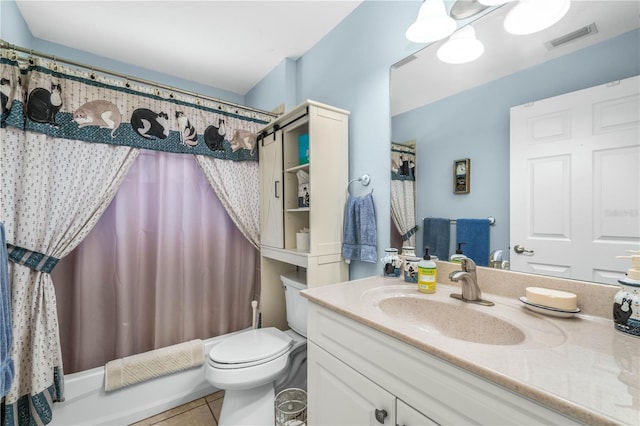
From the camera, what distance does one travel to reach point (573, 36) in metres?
0.87

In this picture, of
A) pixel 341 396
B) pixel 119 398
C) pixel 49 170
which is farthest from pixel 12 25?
pixel 341 396

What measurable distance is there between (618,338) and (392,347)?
56cm

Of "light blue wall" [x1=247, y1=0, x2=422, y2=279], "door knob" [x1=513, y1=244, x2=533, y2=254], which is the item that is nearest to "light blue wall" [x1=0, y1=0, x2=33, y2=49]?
"light blue wall" [x1=247, y1=0, x2=422, y2=279]

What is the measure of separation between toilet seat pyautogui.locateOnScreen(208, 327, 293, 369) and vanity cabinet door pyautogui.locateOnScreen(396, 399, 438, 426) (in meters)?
0.87

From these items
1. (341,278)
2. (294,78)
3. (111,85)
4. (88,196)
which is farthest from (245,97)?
(341,278)

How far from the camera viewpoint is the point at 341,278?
64.7 inches

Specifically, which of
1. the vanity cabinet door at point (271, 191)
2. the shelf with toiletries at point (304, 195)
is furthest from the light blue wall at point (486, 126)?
the vanity cabinet door at point (271, 191)

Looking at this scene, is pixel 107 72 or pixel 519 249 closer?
pixel 519 249

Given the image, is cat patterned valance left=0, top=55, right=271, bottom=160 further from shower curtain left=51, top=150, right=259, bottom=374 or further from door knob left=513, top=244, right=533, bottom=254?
door knob left=513, top=244, right=533, bottom=254

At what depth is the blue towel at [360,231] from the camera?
4.82ft

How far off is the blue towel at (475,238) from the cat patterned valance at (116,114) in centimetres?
155

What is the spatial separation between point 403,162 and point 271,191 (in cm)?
97

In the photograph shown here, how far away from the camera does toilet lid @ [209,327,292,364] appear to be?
4.61ft

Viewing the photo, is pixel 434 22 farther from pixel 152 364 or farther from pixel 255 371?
pixel 152 364
